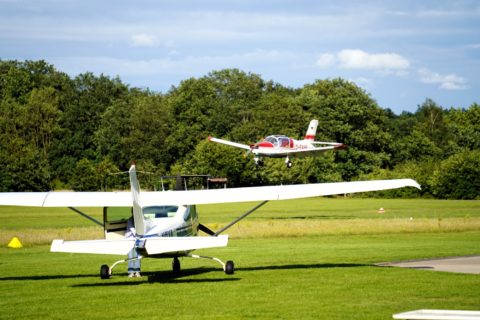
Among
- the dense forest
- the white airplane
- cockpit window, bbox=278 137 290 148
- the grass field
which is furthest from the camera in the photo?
the dense forest

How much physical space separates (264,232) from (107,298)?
2025cm

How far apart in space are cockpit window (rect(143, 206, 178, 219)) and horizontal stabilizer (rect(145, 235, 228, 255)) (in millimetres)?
1860

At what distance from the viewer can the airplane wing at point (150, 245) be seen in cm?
1523

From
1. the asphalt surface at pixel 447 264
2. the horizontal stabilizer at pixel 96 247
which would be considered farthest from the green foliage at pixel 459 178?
the horizontal stabilizer at pixel 96 247

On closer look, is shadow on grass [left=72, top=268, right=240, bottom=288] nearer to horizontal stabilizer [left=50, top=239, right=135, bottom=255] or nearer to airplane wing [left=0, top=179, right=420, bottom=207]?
airplane wing [left=0, top=179, right=420, bottom=207]

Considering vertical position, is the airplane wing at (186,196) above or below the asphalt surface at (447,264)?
above

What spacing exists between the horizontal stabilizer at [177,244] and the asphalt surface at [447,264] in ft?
19.6

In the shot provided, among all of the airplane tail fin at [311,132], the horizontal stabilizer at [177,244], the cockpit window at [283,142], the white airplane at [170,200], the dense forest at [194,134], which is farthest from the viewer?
the dense forest at [194,134]

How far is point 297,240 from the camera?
3145cm

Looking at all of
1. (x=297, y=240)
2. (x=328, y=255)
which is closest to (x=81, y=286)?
(x=328, y=255)

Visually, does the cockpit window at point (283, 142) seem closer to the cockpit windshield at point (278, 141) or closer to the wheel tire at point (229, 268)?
the cockpit windshield at point (278, 141)

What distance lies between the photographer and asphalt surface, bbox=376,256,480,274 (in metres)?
19.0

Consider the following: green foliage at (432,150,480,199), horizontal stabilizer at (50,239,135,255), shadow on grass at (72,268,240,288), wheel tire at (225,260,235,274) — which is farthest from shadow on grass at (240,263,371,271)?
green foliage at (432,150,480,199)

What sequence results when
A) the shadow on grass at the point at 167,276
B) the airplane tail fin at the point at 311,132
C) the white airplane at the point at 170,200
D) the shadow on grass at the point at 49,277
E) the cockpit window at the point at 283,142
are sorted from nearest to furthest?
the white airplane at the point at 170,200 → the shadow on grass at the point at 167,276 → the shadow on grass at the point at 49,277 → the cockpit window at the point at 283,142 → the airplane tail fin at the point at 311,132
